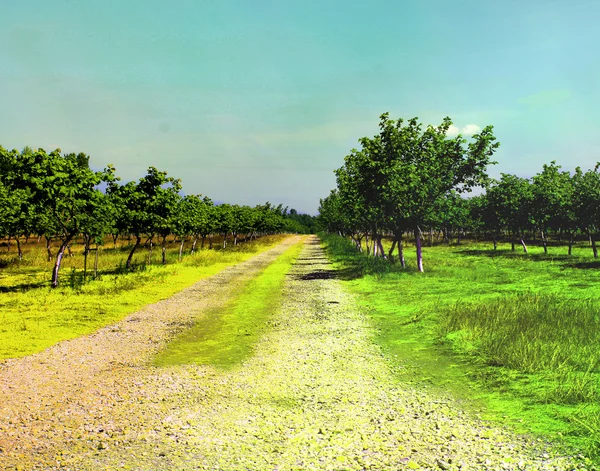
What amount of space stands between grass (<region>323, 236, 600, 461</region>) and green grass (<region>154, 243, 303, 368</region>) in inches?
176

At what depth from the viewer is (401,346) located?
449 inches

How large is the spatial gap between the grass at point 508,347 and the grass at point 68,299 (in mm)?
11152

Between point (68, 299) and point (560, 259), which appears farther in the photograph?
point (560, 259)

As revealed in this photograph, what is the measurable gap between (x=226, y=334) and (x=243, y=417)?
614 cm

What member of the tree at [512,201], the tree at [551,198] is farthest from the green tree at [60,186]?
the tree at [512,201]

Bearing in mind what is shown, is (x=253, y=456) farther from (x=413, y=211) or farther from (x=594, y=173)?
(x=594, y=173)

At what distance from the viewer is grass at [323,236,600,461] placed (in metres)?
7.04

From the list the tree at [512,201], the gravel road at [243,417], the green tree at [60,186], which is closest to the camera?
the gravel road at [243,417]

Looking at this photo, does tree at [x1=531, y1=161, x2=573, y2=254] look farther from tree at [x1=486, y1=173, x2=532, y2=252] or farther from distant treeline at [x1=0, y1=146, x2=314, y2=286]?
distant treeline at [x1=0, y1=146, x2=314, y2=286]

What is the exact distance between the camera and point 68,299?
1942 cm

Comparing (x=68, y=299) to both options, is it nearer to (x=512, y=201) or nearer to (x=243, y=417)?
(x=243, y=417)

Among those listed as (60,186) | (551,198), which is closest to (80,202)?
(60,186)

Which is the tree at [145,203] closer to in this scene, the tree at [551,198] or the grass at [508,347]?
the grass at [508,347]

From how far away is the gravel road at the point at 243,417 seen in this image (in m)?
5.66
